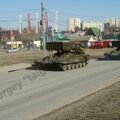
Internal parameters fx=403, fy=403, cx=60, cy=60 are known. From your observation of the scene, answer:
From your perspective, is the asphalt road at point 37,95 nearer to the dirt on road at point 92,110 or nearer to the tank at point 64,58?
the dirt on road at point 92,110

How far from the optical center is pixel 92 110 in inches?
466

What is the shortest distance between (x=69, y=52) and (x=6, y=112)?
20.9m

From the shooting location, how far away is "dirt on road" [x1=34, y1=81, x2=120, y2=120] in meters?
10.8

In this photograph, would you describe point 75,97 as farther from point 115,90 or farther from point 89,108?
point 89,108

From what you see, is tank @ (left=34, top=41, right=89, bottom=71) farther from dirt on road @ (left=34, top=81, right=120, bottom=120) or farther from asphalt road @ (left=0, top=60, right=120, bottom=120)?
dirt on road @ (left=34, top=81, right=120, bottom=120)

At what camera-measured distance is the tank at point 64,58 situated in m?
30.4

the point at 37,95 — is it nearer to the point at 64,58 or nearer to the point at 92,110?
the point at 92,110

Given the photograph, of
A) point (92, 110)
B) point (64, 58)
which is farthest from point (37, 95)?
point (64, 58)

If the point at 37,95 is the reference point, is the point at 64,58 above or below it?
above

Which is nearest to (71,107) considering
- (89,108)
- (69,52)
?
(89,108)

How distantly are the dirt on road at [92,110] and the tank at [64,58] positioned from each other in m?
15.6

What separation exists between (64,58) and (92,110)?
19.2m

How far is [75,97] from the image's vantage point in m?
16.0

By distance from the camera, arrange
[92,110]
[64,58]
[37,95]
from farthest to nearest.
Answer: [64,58], [37,95], [92,110]
